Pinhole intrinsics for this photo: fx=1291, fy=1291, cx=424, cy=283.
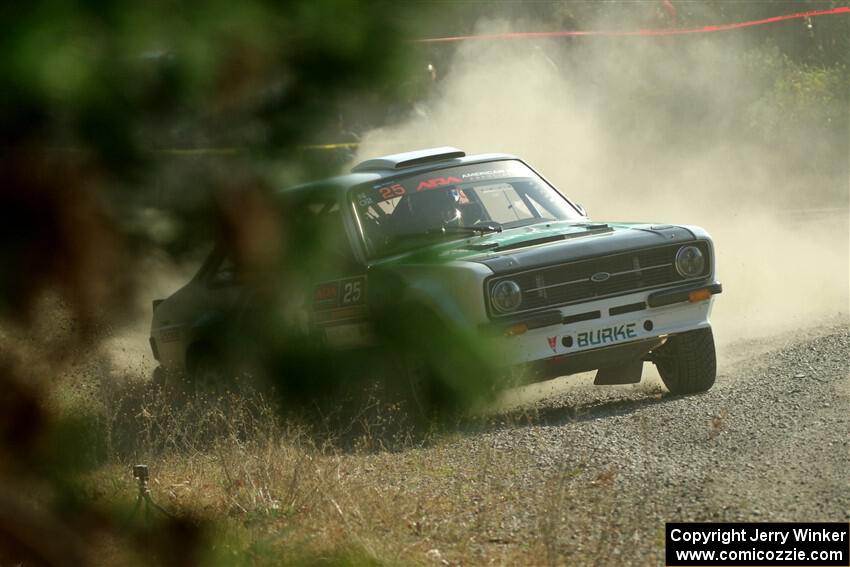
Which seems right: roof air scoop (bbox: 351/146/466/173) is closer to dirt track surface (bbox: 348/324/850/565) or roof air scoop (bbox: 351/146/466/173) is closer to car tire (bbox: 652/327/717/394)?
dirt track surface (bbox: 348/324/850/565)

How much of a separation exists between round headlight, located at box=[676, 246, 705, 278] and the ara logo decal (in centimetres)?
173

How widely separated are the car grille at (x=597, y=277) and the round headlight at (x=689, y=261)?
3 cm

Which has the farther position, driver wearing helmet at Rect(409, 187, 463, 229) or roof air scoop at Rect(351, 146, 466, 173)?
roof air scoop at Rect(351, 146, 466, 173)

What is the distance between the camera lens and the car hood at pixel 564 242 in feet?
25.0

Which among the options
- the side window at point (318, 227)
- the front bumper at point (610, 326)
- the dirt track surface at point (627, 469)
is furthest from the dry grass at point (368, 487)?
the side window at point (318, 227)

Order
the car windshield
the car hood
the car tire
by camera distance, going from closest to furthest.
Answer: the car hood, the car tire, the car windshield

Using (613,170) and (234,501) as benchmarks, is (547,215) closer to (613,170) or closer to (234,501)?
(234,501)

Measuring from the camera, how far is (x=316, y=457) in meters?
6.60

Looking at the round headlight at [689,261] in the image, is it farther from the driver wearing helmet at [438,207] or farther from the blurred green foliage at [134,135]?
the blurred green foliage at [134,135]

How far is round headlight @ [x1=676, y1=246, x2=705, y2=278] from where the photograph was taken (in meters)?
8.09

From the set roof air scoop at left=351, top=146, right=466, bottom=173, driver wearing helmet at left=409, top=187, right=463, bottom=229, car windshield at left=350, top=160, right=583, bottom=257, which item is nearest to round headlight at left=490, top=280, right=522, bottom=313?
car windshield at left=350, top=160, right=583, bottom=257

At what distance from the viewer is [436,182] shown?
8914mm

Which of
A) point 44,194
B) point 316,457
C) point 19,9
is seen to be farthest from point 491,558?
point 19,9

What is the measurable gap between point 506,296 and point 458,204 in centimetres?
143
